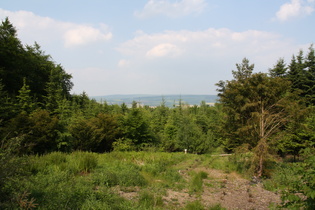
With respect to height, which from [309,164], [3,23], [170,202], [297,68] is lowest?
[170,202]

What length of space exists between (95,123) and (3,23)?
17113 mm

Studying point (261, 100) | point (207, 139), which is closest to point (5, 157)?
point (261, 100)

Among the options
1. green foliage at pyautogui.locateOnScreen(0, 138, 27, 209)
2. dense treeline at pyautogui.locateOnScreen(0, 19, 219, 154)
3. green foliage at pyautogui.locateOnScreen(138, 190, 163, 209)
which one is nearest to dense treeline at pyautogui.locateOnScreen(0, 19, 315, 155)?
dense treeline at pyautogui.locateOnScreen(0, 19, 219, 154)

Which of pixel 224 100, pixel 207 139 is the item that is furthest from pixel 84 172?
pixel 207 139

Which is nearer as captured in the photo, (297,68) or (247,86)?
(247,86)

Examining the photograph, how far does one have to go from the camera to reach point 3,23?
2327 cm

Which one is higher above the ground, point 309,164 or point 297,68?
point 297,68

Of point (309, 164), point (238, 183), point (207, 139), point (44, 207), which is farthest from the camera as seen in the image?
point (207, 139)

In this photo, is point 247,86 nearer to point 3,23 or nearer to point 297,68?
point 297,68

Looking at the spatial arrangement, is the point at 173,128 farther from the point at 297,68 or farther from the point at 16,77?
the point at 16,77

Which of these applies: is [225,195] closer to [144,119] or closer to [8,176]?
[8,176]

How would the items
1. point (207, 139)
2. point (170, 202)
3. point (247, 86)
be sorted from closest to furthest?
point (170, 202) < point (247, 86) < point (207, 139)

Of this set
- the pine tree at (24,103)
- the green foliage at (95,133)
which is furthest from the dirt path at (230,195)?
the pine tree at (24,103)

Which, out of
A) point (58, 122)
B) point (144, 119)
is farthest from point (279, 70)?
point (58, 122)
